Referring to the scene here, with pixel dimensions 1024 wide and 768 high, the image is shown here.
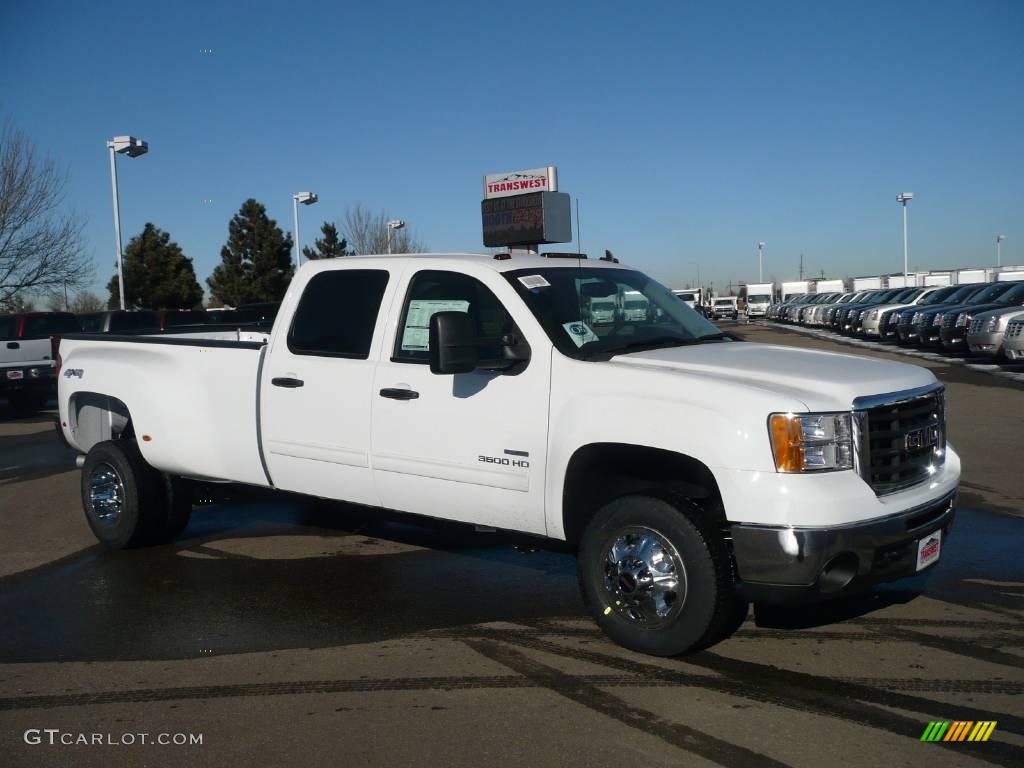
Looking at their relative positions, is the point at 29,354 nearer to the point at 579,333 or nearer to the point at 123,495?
the point at 123,495

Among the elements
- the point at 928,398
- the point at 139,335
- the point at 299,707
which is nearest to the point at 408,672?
the point at 299,707

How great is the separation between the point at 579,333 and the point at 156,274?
1883 inches

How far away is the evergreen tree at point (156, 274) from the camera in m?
48.6

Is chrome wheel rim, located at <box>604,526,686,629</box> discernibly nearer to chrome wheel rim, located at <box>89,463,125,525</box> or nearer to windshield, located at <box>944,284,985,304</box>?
chrome wheel rim, located at <box>89,463,125,525</box>

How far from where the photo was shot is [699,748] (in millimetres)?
3818

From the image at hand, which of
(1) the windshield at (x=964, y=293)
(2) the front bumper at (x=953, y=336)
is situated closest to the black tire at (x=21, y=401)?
(2) the front bumper at (x=953, y=336)

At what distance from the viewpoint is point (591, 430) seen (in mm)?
4840

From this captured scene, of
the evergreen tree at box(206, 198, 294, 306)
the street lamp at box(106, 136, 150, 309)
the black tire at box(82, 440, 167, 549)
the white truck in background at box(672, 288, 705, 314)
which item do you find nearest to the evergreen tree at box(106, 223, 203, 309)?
the evergreen tree at box(206, 198, 294, 306)

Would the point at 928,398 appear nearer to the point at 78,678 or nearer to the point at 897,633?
the point at 897,633

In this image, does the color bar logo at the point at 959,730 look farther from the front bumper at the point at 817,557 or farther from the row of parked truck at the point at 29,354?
the row of parked truck at the point at 29,354

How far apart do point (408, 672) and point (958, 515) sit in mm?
4925
